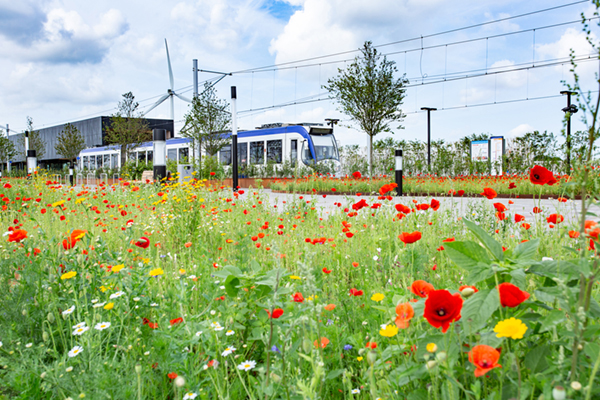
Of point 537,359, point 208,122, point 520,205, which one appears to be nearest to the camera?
point 537,359

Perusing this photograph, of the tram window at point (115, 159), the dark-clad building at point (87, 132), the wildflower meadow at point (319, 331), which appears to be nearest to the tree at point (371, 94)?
the wildflower meadow at point (319, 331)

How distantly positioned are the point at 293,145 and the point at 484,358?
19514mm

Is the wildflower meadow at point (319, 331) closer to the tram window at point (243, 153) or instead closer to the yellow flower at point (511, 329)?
the yellow flower at point (511, 329)

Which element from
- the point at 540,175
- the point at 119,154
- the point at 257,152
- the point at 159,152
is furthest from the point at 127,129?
the point at 540,175

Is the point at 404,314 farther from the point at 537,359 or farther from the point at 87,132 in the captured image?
the point at 87,132

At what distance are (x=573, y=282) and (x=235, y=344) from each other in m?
1.31

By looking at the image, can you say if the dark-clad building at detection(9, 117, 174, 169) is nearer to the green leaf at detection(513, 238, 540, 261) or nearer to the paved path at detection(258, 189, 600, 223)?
the paved path at detection(258, 189, 600, 223)

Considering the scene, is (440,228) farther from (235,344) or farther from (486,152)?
(486,152)

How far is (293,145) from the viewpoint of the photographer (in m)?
20.1

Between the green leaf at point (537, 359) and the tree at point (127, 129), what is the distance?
101ft

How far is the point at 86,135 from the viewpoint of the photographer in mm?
56656

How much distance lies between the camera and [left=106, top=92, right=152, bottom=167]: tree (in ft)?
97.2

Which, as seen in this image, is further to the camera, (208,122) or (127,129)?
(127,129)

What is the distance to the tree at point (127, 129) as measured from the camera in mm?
29641
